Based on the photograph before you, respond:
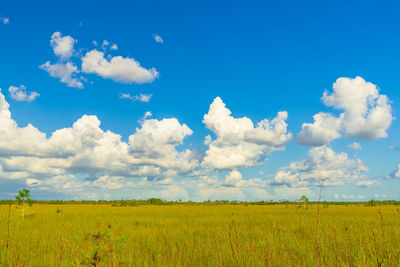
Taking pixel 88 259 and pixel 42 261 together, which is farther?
pixel 42 261

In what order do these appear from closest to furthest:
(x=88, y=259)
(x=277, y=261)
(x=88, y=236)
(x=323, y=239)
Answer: (x=88, y=259) < (x=88, y=236) < (x=277, y=261) < (x=323, y=239)

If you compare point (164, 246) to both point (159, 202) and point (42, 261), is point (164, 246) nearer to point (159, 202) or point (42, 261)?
point (42, 261)

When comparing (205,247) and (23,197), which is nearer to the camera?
(205,247)

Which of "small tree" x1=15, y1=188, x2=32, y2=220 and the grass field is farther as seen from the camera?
"small tree" x1=15, y1=188, x2=32, y2=220

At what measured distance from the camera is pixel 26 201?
59.5 ft

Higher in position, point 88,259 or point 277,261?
point 88,259

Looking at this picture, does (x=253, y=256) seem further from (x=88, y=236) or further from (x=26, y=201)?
(x=26, y=201)

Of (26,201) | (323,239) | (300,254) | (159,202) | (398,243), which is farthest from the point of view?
(159,202)

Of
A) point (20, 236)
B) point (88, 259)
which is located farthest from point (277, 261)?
point (20, 236)

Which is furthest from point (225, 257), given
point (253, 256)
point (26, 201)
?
point (26, 201)

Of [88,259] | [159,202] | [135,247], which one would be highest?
[88,259]

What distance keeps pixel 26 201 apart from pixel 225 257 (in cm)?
1738

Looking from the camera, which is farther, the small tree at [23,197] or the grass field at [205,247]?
the small tree at [23,197]

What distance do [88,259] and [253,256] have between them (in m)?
3.21
